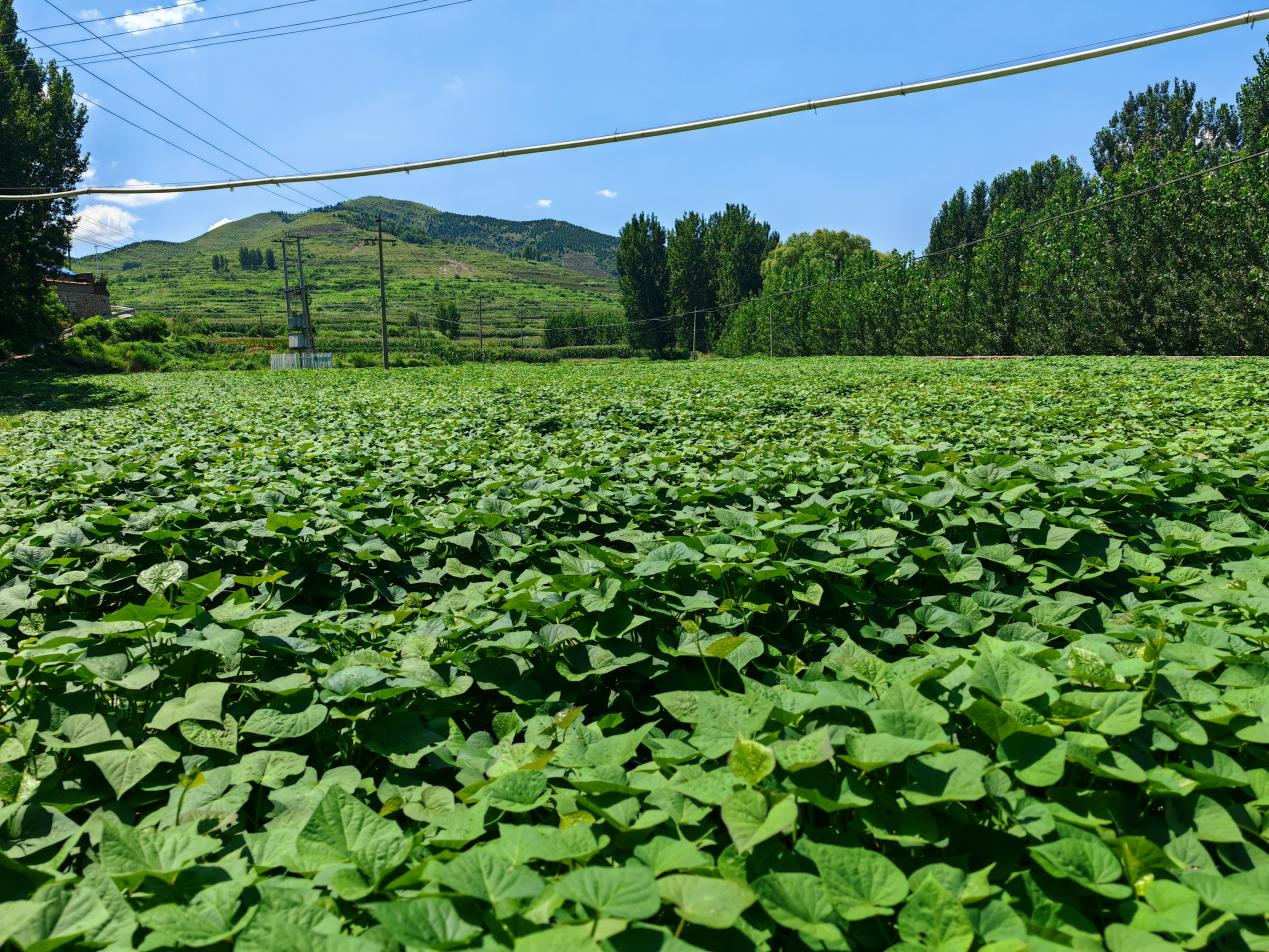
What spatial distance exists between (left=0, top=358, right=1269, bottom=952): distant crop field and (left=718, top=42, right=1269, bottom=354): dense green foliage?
27479 mm

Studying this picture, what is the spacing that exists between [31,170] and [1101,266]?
41271 mm

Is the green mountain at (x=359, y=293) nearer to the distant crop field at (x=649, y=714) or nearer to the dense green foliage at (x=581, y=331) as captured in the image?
the dense green foliage at (x=581, y=331)

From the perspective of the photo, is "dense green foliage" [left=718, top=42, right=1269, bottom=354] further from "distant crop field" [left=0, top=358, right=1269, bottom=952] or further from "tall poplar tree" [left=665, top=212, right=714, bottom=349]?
"distant crop field" [left=0, top=358, right=1269, bottom=952]

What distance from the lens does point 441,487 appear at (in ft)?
16.8

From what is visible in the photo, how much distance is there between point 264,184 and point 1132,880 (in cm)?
1119

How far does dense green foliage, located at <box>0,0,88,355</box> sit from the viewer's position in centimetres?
2473

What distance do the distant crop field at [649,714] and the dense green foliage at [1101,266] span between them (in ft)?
90.2

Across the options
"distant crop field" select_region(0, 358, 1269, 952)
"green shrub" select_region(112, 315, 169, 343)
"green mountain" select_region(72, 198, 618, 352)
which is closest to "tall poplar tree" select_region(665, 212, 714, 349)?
"green mountain" select_region(72, 198, 618, 352)

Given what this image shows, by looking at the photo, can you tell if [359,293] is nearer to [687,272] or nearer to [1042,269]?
[687,272]

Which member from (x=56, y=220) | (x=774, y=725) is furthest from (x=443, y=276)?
(x=774, y=725)

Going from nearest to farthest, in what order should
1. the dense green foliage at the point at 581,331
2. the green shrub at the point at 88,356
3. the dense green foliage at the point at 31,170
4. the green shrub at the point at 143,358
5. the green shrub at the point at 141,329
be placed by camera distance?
the dense green foliage at the point at 31,170
the green shrub at the point at 88,356
the green shrub at the point at 143,358
the green shrub at the point at 141,329
the dense green foliage at the point at 581,331

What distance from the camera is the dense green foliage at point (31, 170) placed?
24734mm

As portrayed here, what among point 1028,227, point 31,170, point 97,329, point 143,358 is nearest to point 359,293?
point 97,329

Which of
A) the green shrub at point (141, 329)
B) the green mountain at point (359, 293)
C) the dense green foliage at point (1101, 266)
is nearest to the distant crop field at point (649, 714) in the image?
the dense green foliage at point (1101, 266)
